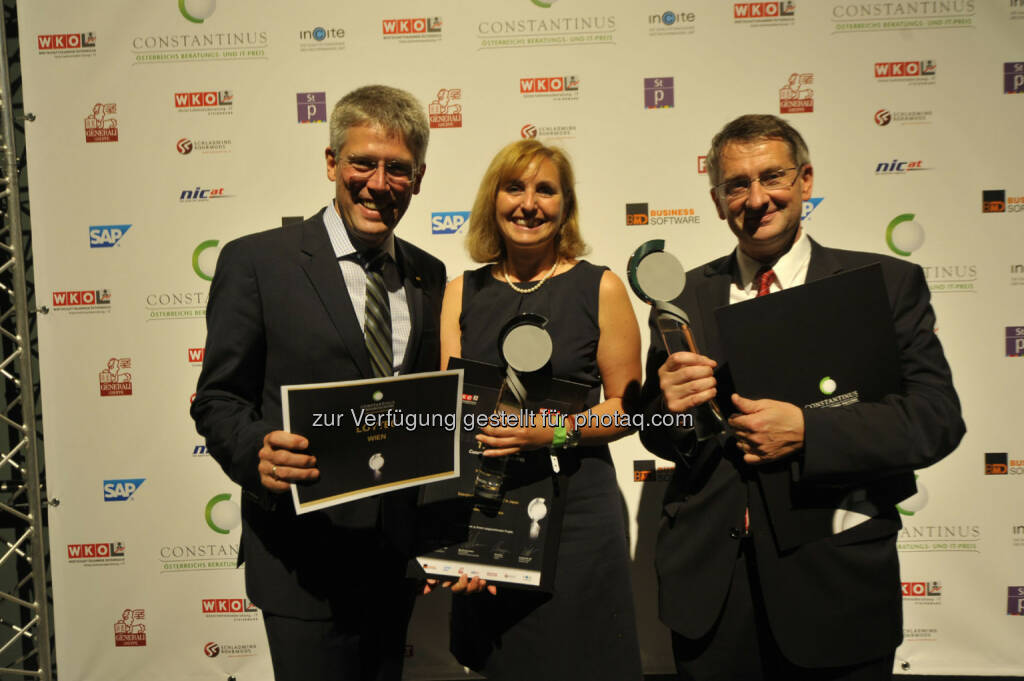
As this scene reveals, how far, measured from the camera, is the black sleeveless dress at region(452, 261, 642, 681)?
1.78 metres

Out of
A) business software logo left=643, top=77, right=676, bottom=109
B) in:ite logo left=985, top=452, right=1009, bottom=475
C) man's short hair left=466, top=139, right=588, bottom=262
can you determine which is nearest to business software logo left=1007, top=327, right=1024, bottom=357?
in:ite logo left=985, top=452, right=1009, bottom=475

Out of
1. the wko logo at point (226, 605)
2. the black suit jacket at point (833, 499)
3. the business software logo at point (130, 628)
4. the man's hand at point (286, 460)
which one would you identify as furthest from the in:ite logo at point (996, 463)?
the business software logo at point (130, 628)

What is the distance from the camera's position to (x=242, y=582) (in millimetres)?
3363

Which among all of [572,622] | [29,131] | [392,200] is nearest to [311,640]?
[572,622]

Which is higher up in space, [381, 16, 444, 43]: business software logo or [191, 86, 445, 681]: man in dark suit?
[381, 16, 444, 43]: business software logo

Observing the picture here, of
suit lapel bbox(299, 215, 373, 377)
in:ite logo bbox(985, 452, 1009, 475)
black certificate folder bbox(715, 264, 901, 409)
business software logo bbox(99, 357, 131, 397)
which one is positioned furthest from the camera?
business software logo bbox(99, 357, 131, 397)

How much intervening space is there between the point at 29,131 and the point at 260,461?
307cm

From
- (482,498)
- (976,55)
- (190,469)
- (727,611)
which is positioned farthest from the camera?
(190,469)

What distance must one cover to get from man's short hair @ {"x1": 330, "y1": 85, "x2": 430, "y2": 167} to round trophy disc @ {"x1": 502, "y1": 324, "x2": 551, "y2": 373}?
0.72 m

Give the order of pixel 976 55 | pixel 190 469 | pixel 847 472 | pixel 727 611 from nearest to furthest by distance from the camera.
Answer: pixel 847 472, pixel 727 611, pixel 976 55, pixel 190 469

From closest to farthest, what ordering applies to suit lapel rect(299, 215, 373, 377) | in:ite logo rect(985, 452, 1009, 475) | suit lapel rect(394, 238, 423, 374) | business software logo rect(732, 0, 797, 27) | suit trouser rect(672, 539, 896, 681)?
suit trouser rect(672, 539, 896, 681) < suit lapel rect(299, 215, 373, 377) < suit lapel rect(394, 238, 423, 374) < business software logo rect(732, 0, 797, 27) < in:ite logo rect(985, 452, 1009, 475)

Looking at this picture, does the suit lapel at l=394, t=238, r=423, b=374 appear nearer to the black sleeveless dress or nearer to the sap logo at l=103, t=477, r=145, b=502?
the black sleeveless dress

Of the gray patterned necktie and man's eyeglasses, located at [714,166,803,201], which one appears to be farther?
the gray patterned necktie

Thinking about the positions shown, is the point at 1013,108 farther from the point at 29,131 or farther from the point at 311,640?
the point at 29,131
